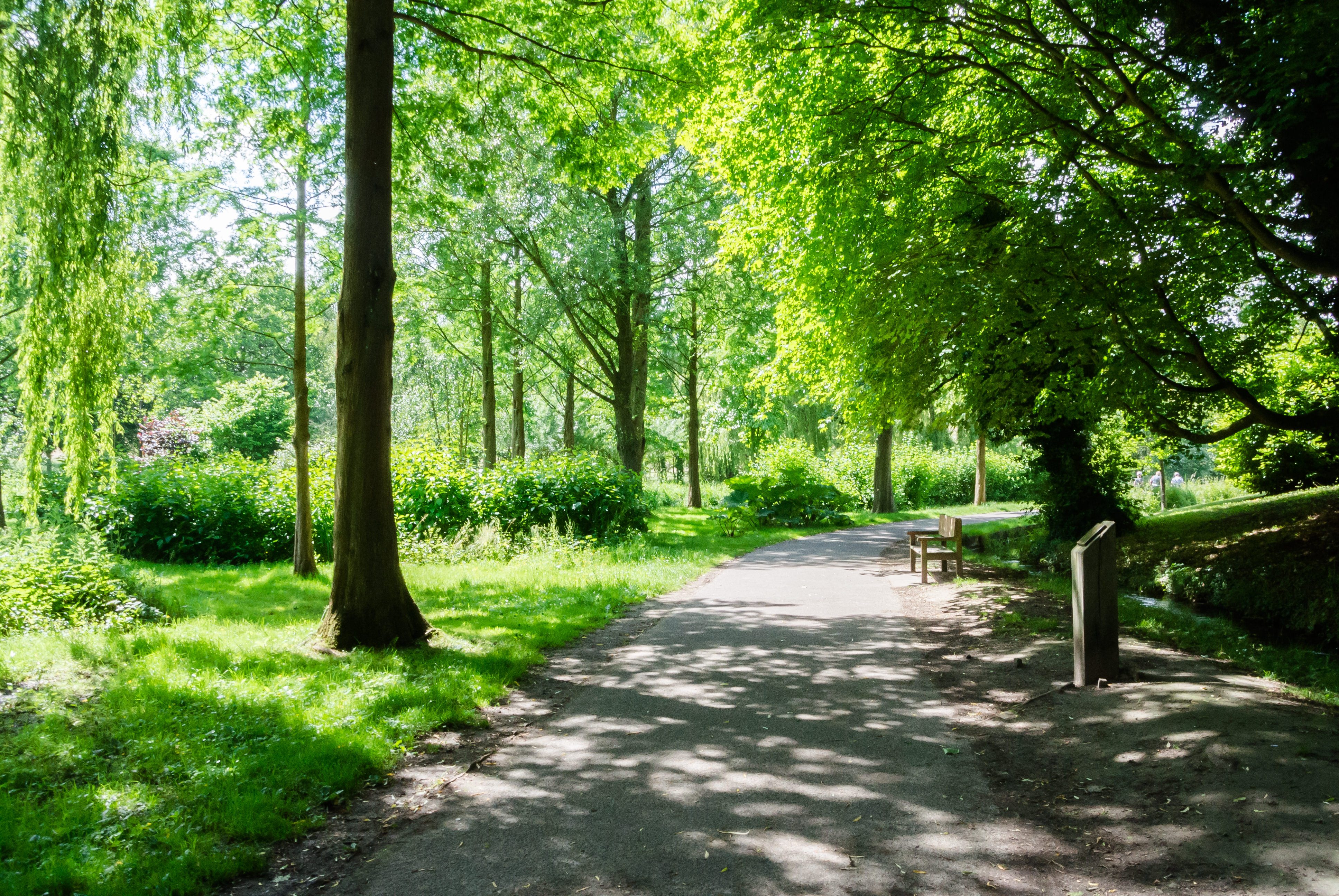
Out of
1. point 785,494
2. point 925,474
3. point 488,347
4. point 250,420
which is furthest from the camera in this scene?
point 925,474

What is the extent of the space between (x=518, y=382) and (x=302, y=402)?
69.5 ft

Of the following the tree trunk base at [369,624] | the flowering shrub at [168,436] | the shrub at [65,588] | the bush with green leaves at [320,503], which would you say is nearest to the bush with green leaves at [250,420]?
the flowering shrub at [168,436]

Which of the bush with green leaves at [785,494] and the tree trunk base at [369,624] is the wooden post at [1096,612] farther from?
the bush with green leaves at [785,494]

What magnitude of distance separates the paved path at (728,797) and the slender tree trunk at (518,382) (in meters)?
19.0

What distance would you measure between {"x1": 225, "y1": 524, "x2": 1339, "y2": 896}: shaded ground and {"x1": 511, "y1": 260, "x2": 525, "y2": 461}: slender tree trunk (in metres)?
19.4

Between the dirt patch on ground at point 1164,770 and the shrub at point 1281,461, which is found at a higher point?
the shrub at point 1281,461

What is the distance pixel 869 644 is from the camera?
8711 mm

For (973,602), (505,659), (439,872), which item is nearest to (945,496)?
(973,602)

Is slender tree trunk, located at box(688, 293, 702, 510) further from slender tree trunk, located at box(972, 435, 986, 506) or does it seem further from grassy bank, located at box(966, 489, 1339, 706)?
grassy bank, located at box(966, 489, 1339, 706)

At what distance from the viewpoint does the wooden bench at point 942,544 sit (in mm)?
13461

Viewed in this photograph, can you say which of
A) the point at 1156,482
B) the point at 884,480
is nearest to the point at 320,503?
the point at 884,480

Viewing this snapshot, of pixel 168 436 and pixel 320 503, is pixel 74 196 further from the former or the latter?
pixel 168 436

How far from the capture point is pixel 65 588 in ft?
26.9

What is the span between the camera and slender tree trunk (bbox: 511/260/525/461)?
26.0m
